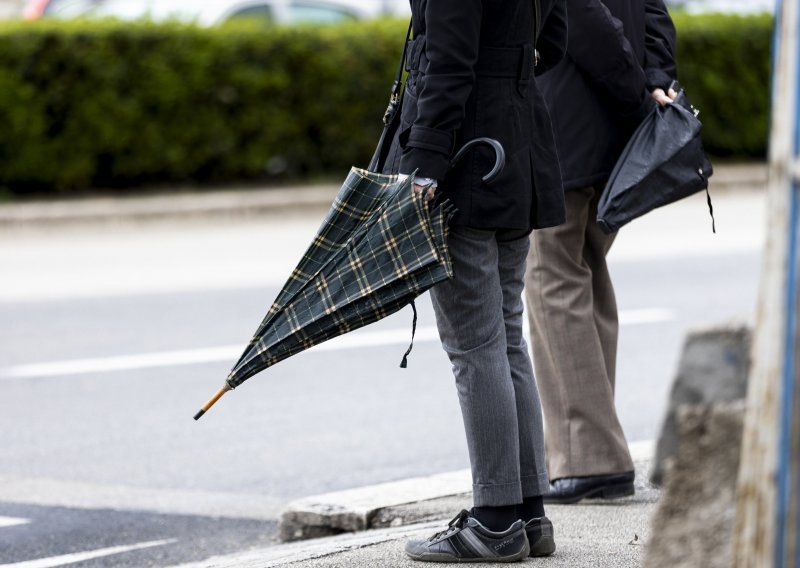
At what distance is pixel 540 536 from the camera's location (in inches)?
146

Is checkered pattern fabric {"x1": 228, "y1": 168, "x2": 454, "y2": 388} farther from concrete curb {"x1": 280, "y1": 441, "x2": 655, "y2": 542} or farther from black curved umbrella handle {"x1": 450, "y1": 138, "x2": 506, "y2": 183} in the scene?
concrete curb {"x1": 280, "y1": 441, "x2": 655, "y2": 542}

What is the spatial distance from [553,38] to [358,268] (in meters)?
0.88

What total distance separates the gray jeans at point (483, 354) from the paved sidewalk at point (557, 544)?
0.24 meters

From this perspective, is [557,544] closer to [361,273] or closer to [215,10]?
[361,273]

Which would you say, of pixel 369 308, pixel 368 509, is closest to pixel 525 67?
pixel 369 308

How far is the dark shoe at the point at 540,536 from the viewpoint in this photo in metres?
3.70

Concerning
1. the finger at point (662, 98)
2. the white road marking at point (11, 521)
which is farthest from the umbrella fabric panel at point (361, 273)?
the white road marking at point (11, 521)

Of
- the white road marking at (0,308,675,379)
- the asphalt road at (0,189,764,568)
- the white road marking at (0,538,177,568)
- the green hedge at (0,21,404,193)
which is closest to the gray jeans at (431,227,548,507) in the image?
the asphalt road at (0,189,764,568)

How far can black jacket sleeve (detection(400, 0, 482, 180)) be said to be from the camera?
3365 millimetres

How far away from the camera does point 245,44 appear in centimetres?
1307

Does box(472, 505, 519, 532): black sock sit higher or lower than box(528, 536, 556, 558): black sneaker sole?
higher

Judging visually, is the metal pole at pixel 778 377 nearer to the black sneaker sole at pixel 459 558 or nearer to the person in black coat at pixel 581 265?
the black sneaker sole at pixel 459 558

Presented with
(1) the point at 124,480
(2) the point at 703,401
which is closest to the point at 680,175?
(2) the point at 703,401

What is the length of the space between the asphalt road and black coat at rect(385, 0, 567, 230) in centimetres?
97
